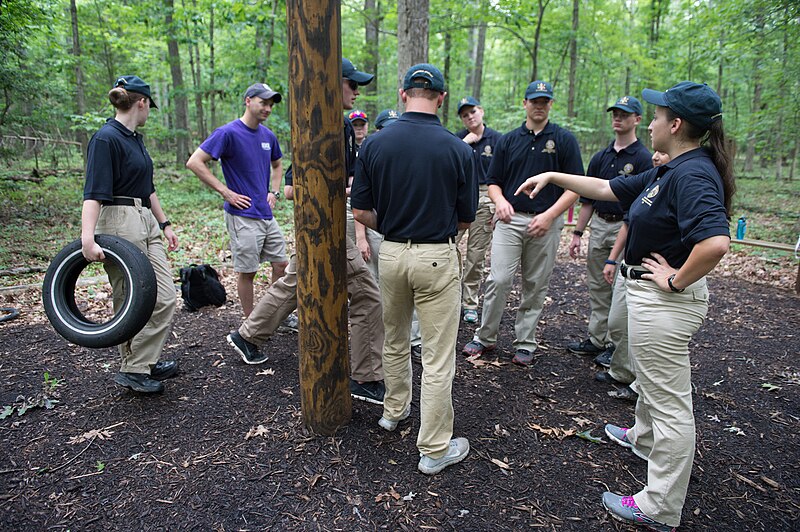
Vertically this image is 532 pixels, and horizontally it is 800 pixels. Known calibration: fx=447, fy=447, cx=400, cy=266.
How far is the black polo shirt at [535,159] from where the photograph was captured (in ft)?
13.2

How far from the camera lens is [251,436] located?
3.01 m

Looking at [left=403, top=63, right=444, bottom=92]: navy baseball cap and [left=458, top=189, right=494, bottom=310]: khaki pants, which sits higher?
[left=403, top=63, right=444, bottom=92]: navy baseball cap

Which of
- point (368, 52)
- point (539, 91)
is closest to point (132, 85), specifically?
point (539, 91)

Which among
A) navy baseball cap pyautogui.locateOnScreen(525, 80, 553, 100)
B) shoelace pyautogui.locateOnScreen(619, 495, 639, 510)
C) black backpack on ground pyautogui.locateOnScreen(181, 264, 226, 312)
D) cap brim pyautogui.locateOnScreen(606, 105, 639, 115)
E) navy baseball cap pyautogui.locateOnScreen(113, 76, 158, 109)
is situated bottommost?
shoelace pyautogui.locateOnScreen(619, 495, 639, 510)

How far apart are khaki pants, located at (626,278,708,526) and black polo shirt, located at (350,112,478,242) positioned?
120cm

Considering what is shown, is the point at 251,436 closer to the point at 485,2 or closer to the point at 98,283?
the point at 98,283

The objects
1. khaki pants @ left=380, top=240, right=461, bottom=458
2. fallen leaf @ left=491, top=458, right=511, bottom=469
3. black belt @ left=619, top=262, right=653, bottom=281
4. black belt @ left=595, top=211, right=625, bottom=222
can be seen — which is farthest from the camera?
black belt @ left=595, top=211, right=625, bottom=222

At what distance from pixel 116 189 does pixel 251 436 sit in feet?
6.83

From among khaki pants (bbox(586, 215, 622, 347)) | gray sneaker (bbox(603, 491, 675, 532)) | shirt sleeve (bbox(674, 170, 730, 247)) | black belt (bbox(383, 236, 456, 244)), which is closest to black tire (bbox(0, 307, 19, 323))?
black belt (bbox(383, 236, 456, 244))

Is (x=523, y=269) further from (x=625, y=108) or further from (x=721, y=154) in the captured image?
(x=721, y=154)

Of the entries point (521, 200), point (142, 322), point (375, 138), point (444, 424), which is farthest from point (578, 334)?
point (142, 322)

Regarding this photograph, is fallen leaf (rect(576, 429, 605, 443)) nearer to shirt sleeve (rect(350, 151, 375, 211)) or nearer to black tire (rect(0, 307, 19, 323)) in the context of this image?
shirt sleeve (rect(350, 151, 375, 211))

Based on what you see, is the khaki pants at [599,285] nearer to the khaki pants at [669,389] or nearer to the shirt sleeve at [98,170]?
the khaki pants at [669,389]

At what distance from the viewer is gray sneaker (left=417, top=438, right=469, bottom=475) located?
8.79 feet
